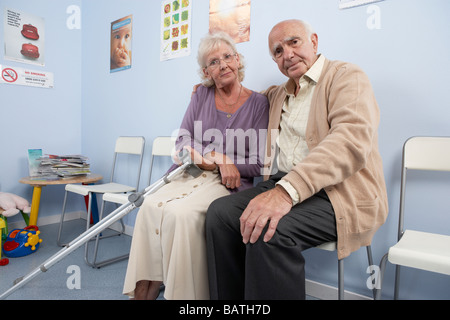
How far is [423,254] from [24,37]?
3.16 m

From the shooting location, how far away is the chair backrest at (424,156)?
3.74 feet

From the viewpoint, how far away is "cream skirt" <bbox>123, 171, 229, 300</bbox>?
106cm

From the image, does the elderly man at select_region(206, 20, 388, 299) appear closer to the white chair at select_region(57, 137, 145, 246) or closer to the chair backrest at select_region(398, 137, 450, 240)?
the chair backrest at select_region(398, 137, 450, 240)

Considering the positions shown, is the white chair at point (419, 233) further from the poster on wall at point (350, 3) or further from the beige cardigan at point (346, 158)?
the poster on wall at point (350, 3)

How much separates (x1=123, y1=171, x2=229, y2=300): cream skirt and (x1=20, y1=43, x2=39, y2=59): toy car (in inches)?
85.8

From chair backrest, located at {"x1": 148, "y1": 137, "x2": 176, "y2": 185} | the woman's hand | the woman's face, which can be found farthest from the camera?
chair backrest, located at {"x1": 148, "y1": 137, "x2": 176, "y2": 185}

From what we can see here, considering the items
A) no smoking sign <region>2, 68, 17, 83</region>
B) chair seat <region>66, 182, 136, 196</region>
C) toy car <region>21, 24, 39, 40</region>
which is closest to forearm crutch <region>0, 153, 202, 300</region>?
chair seat <region>66, 182, 136, 196</region>

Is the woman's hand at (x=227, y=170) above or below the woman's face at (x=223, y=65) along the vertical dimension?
below

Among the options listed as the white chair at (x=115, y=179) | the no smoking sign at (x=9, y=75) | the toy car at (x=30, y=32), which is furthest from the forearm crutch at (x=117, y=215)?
the toy car at (x=30, y=32)

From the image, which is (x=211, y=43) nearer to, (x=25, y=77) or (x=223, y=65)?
(x=223, y=65)

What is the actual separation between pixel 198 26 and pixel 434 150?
158 cm

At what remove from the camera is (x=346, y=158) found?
892 mm

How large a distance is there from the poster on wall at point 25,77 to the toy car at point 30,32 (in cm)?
29

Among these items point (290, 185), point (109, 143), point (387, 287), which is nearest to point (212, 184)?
point (290, 185)
